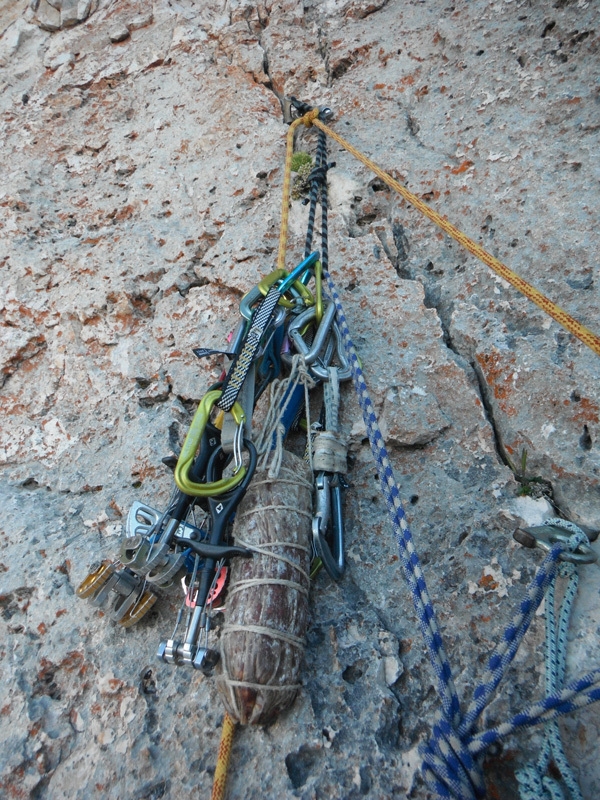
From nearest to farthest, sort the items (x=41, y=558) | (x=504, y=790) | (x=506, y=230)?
1. (x=504, y=790)
2. (x=41, y=558)
3. (x=506, y=230)

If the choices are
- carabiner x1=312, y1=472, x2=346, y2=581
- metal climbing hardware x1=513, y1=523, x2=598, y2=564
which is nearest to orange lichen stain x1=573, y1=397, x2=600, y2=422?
metal climbing hardware x1=513, y1=523, x2=598, y2=564

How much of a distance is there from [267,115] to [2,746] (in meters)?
3.66

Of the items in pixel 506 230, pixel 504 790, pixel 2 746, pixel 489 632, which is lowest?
pixel 2 746

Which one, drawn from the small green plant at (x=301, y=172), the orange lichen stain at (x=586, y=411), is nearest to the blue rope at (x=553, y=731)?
the orange lichen stain at (x=586, y=411)

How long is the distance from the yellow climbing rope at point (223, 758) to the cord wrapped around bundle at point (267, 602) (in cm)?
7

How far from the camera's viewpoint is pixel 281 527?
5.19ft

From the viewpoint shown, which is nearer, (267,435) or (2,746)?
(2,746)

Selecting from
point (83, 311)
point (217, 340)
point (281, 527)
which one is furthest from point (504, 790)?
point (83, 311)

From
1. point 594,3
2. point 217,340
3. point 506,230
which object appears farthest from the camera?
point 594,3

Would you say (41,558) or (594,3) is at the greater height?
(594,3)

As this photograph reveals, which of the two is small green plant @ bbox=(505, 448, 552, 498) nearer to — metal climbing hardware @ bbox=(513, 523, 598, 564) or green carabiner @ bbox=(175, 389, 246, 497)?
metal climbing hardware @ bbox=(513, 523, 598, 564)

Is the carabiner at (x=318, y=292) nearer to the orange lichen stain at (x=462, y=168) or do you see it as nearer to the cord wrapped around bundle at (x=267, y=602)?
the cord wrapped around bundle at (x=267, y=602)

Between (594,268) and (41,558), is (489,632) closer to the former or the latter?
(594,268)

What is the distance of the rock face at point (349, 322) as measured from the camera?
1495 millimetres
